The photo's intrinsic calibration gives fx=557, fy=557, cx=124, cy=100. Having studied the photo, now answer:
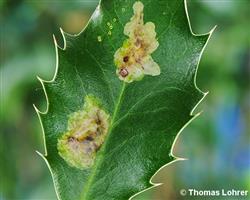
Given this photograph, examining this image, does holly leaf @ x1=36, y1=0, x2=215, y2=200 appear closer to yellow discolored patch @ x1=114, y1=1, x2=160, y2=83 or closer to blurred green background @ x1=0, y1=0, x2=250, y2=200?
yellow discolored patch @ x1=114, y1=1, x2=160, y2=83

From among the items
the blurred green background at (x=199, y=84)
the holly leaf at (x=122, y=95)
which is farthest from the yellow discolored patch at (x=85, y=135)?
the blurred green background at (x=199, y=84)

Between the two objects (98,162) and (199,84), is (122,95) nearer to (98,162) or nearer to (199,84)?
(98,162)

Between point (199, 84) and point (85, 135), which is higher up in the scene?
point (85, 135)

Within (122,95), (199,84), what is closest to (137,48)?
(122,95)

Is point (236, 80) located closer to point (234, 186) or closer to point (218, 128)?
point (218, 128)

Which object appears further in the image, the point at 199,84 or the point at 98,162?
the point at 199,84

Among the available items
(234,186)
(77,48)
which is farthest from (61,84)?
(234,186)

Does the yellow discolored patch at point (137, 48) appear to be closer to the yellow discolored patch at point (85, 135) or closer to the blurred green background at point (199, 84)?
the yellow discolored patch at point (85, 135)

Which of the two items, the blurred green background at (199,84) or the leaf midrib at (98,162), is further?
the blurred green background at (199,84)
